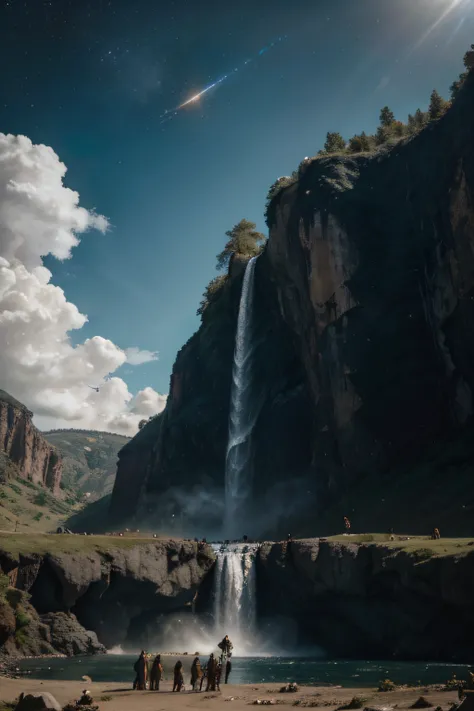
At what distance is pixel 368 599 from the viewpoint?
44.1m

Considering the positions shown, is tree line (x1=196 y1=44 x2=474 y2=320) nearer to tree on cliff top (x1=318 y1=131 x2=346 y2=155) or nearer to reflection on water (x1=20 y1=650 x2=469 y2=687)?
tree on cliff top (x1=318 y1=131 x2=346 y2=155)

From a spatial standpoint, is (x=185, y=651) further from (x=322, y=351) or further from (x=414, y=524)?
(x=322, y=351)

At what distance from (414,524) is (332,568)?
51.8 feet

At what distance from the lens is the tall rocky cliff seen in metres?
65.1

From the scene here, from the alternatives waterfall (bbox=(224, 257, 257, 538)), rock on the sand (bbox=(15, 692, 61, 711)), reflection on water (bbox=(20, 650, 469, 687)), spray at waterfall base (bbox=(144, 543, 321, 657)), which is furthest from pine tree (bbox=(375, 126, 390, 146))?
rock on the sand (bbox=(15, 692, 61, 711))

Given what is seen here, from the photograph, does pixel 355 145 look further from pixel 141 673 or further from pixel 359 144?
pixel 141 673

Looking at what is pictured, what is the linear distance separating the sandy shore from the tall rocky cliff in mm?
30935

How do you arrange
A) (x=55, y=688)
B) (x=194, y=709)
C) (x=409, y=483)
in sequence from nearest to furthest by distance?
(x=194, y=709) < (x=55, y=688) < (x=409, y=483)

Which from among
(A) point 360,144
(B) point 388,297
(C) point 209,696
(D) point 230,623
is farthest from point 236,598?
(A) point 360,144

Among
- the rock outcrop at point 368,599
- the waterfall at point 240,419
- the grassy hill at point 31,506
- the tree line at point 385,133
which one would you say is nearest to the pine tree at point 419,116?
the tree line at point 385,133

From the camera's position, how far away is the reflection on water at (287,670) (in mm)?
30312

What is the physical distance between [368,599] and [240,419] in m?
48.9

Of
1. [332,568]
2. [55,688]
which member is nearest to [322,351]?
[332,568]

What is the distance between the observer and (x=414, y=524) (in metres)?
58.7
